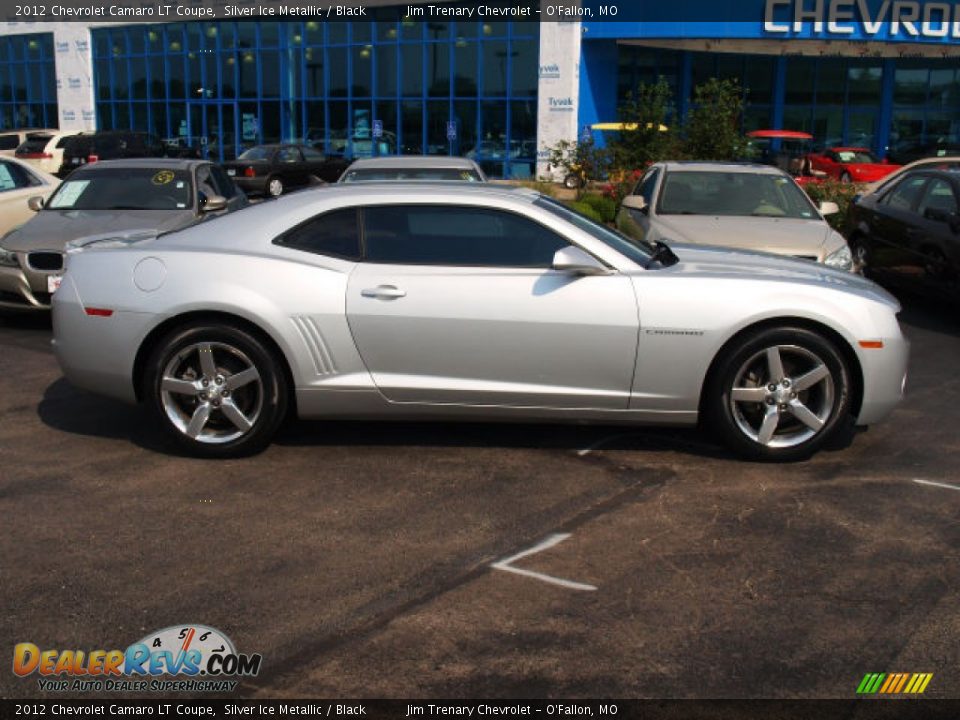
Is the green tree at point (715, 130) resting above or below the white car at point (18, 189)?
above

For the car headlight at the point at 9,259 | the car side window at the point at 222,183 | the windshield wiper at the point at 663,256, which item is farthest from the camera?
the car side window at the point at 222,183

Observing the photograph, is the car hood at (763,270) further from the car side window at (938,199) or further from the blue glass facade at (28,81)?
the blue glass facade at (28,81)

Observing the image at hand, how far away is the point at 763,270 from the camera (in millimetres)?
5438

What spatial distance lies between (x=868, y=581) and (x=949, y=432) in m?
2.48

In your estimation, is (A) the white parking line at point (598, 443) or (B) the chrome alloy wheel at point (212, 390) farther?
(A) the white parking line at point (598, 443)

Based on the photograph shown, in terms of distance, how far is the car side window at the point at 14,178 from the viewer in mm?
11398

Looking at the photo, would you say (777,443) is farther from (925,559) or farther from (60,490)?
(60,490)

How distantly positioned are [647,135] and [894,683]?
1574 centimetres

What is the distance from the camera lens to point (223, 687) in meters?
3.17

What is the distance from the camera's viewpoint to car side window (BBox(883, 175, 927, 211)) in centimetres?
995

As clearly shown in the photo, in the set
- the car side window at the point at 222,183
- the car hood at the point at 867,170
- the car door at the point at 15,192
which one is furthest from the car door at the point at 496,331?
the car hood at the point at 867,170

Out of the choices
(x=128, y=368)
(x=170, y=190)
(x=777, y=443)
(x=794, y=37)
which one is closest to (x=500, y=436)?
(x=777, y=443)

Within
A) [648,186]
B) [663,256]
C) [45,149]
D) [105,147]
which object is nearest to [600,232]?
[663,256]

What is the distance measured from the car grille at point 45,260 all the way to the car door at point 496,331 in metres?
4.51
